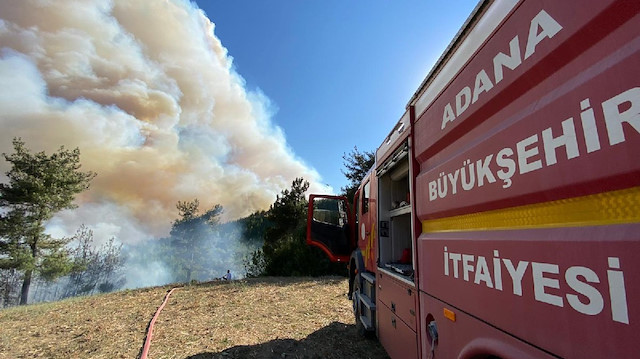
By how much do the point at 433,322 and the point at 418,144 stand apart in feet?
4.49

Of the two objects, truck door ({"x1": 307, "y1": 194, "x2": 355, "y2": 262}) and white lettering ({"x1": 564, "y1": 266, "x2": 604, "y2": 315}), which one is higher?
truck door ({"x1": 307, "y1": 194, "x2": 355, "y2": 262})

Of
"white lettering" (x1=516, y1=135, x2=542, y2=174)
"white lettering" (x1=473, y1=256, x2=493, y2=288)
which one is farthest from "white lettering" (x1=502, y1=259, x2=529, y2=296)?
"white lettering" (x1=516, y1=135, x2=542, y2=174)

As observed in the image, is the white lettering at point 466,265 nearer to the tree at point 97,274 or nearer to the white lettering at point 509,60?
the white lettering at point 509,60

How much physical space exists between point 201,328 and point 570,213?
6.38 meters

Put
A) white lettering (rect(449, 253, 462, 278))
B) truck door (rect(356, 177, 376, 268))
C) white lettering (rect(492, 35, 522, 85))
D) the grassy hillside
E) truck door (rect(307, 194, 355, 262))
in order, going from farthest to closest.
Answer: truck door (rect(307, 194, 355, 262)) < the grassy hillside < truck door (rect(356, 177, 376, 268)) < white lettering (rect(449, 253, 462, 278)) < white lettering (rect(492, 35, 522, 85))

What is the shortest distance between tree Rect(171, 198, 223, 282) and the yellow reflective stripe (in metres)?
40.7

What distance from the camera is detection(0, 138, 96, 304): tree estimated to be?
19.3m

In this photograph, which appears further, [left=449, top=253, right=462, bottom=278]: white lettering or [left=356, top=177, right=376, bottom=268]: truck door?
[left=356, top=177, right=376, bottom=268]: truck door

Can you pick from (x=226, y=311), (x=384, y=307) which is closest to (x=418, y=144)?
(x=384, y=307)

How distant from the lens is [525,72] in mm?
1409

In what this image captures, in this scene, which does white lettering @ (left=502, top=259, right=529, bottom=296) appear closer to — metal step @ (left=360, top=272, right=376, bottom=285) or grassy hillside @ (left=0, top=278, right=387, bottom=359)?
metal step @ (left=360, top=272, right=376, bottom=285)

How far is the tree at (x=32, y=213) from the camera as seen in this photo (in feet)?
63.4

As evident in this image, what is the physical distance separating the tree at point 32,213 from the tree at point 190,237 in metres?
16.6

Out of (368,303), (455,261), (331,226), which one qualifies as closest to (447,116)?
(455,261)
